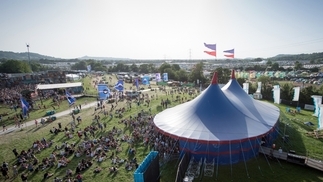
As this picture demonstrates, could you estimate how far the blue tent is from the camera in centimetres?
1219

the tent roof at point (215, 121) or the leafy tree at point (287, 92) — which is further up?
the tent roof at point (215, 121)

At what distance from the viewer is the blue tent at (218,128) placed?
12.2 m

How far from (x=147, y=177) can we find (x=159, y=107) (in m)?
20.4

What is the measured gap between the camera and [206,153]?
42.0ft

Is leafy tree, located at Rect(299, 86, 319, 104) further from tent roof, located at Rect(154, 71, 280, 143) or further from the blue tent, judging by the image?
the blue tent

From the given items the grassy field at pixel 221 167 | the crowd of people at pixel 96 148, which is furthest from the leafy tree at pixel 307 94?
the crowd of people at pixel 96 148

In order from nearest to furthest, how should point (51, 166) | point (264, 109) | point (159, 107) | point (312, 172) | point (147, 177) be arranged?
point (147, 177) < point (312, 172) < point (51, 166) < point (264, 109) < point (159, 107)

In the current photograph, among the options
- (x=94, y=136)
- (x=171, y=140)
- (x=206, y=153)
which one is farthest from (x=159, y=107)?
(x=206, y=153)

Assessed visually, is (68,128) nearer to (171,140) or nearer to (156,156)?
(171,140)

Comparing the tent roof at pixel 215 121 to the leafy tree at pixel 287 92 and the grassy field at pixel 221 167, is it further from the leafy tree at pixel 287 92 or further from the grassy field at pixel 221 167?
the leafy tree at pixel 287 92

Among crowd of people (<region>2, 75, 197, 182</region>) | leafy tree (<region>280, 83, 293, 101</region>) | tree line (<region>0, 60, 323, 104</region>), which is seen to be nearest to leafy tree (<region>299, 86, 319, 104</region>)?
tree line (<region>0, 60, 323, 104</region>)

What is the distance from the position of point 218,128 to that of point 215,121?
651 millimetres

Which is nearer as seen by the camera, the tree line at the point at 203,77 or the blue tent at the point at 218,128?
the blue tent at the point at 218,128

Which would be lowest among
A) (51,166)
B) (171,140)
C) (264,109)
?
(51,166)
